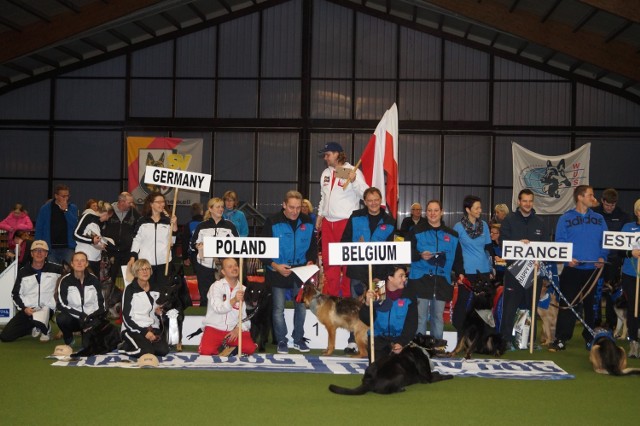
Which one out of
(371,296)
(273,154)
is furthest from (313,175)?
(371,296)

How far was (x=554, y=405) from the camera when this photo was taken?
19.1ft

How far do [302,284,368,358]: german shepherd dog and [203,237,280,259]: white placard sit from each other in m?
0.69

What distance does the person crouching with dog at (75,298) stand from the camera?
27.8 feet

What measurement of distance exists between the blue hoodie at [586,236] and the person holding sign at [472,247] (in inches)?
41.8

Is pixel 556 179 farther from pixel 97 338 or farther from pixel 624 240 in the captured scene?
pixel 97 338

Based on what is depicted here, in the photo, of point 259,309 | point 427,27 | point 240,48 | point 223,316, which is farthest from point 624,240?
point 240,48

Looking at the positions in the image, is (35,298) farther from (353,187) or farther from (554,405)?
(554,405)

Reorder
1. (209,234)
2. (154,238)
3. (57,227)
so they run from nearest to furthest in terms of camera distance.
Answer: (154,238) → (209,234) → (57,227)

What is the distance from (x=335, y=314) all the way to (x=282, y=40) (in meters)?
16.6

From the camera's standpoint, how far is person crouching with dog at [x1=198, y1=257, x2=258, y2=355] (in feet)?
26.4

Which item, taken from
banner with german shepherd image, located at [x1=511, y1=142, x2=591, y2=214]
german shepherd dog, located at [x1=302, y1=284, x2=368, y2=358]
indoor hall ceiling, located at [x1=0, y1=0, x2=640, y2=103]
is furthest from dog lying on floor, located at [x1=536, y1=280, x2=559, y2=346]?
banner with german shepherd image, located at [x1=511, y1=142, x2=591, y2=214]

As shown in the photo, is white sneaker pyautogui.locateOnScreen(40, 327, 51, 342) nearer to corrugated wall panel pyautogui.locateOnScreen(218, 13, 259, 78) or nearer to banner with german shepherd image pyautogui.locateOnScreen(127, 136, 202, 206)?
banner with german shepherd image pyautogui.locateOnScreen(127, 136, 202, 206)

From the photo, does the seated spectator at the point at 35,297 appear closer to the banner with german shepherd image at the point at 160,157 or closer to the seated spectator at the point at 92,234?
the seated spectator at the point at 92,234

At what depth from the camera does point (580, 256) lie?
28.7 ft
